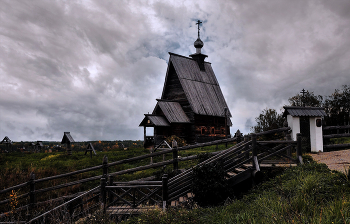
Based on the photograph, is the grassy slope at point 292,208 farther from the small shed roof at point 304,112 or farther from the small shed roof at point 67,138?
the small shed roof at point 67,138

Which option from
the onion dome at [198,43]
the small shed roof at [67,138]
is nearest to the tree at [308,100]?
the onion dome at [198,43]

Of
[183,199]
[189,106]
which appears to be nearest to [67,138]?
[189,106]

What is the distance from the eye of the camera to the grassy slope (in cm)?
501

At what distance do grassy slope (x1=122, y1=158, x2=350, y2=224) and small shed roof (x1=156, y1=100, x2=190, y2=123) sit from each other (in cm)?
1781

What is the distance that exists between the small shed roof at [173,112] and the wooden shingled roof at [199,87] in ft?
4.57

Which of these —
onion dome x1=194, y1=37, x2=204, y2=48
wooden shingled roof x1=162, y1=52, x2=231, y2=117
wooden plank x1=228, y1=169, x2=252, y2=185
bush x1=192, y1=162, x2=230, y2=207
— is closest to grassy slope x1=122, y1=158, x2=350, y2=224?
bush x1=192, y1=162, x2=230, y2=207

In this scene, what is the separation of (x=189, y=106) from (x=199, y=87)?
3750 millimetres

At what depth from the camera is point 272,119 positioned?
29.3m

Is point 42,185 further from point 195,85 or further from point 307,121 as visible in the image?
point 195,85

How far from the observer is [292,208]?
5.65 metres

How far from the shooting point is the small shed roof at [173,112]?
26.0m

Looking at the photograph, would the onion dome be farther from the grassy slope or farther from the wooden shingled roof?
the grassy slope

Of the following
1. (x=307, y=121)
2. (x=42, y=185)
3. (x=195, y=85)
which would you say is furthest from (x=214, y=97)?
(x=42, y=185)

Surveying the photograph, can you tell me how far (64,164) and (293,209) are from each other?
15186 mm
